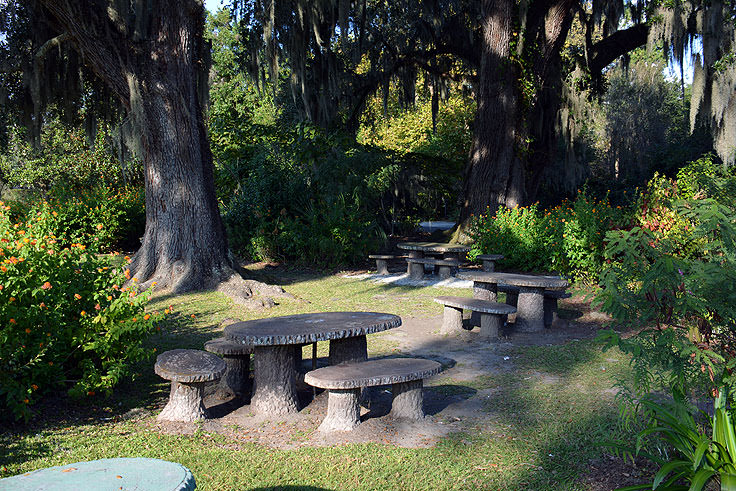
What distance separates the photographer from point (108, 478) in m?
2.30

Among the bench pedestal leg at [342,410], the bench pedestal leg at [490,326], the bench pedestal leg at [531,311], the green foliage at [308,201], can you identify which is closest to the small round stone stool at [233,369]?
the bench pedestal leg at [342,410]

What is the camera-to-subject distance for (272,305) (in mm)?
9125

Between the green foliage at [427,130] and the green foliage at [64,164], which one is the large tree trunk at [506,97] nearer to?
the green foliage at [427,130]

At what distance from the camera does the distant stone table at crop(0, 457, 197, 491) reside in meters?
2.22

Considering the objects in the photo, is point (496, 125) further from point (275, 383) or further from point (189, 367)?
point (189, 367)

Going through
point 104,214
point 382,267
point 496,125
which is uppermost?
point 496,125

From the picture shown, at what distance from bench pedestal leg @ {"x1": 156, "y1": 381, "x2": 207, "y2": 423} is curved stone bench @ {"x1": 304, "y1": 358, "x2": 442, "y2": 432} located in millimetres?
857

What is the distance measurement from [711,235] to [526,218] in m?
7.93

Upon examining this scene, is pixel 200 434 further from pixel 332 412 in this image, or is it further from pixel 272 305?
pixel 272 305

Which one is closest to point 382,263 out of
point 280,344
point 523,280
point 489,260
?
point 489,260

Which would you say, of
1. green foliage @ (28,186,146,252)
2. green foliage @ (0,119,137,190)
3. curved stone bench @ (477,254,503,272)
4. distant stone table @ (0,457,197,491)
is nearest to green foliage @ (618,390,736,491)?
distant stone table @ (0,457,197,491)

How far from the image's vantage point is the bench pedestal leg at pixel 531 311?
24.9 ft

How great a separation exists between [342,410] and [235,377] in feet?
4.70

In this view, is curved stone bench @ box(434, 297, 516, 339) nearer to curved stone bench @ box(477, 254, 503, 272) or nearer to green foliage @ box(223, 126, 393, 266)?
curved stone bench @ box(477, 254, 503, 272)
